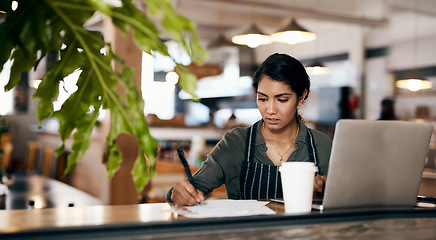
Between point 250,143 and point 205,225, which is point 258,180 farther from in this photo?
point 205,225

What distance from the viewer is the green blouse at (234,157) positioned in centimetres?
201

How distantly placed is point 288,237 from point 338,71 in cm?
1005

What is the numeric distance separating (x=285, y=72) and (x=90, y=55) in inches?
52.9

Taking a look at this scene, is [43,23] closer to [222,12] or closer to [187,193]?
[187,193]

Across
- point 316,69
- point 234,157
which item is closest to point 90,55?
point 234,157

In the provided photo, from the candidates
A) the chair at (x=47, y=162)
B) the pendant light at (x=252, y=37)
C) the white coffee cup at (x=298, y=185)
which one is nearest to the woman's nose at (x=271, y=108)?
the white coffee cup at (x=298, y=185)

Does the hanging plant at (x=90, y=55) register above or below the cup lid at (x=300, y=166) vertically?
above

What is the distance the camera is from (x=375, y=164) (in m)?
1.37

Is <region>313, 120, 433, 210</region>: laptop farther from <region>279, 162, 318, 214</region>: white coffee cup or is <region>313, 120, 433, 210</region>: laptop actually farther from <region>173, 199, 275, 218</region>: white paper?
<region>173, 199, 275, 218</region>: white paper

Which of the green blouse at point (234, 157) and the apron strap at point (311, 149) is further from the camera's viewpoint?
the apron strap at point (311, 149)

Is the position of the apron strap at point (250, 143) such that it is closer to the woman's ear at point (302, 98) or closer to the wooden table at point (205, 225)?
the woman's ear at point (302, 98)

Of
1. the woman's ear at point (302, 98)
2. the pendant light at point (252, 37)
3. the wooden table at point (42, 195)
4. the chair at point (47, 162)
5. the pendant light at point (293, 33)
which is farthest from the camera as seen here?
the chair at point (47, 162)

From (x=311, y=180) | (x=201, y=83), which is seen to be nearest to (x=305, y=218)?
(x=311, y=180)

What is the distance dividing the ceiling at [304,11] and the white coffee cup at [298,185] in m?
6.40
